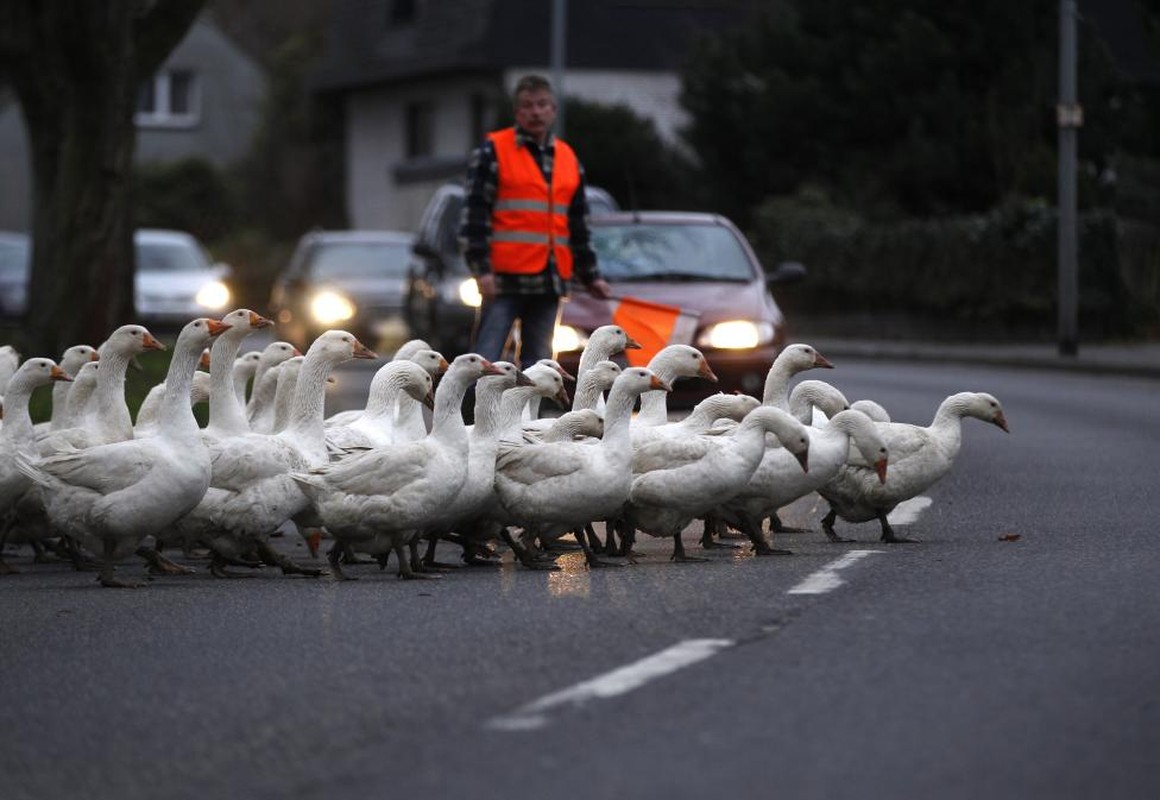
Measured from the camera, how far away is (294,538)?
12.7 meters

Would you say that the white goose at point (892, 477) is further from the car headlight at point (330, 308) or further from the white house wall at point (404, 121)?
the white house wall at point (404, 121)

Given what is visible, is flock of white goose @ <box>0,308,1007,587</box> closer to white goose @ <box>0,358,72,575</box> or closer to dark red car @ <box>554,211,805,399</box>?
white goose @ <box>0,358,72,575</box>

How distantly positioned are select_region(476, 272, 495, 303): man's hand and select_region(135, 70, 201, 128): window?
60.8 m

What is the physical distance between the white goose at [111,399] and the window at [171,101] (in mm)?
63356

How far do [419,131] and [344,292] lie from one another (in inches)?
1022

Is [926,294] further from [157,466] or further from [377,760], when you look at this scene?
[377,760]

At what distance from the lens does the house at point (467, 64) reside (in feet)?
167

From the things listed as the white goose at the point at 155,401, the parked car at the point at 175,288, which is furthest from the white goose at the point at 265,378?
the parked car at the point at 175,288

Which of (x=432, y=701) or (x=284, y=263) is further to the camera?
(x=284, y=263)

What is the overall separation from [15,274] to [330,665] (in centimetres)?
3844

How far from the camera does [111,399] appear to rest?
37.6ft

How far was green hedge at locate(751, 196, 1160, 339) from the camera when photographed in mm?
32031

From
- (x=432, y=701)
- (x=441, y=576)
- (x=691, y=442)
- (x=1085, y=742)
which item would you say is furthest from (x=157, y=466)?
(x=1085, y=742)

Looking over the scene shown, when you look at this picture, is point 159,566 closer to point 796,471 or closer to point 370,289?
point 796,471
